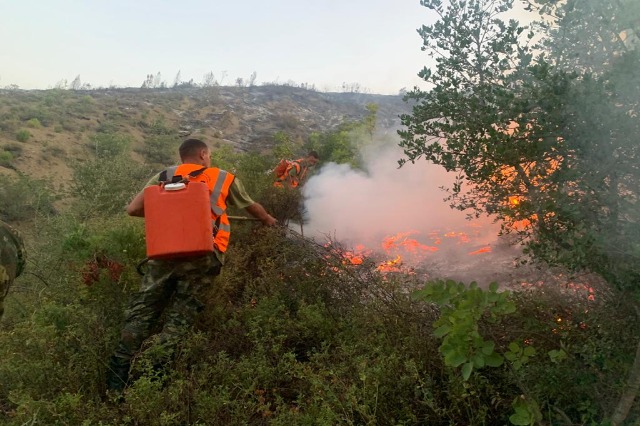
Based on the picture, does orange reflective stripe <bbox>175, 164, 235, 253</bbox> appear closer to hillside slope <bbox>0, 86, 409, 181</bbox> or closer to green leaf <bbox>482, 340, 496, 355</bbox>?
green leaf <bbox>482, 340, 496, 355</bbox>

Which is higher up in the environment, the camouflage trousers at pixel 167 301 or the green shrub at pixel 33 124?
the camouflage trousers at pixel 167 301

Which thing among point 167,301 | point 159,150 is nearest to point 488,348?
point 167,301

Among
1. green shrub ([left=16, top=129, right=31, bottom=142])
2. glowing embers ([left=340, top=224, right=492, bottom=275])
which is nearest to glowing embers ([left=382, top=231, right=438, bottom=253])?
glowing embers ([left=340, top=224, right=492, bottom=275])

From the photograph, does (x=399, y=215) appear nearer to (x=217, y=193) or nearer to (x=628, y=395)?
(x=217, y=193)

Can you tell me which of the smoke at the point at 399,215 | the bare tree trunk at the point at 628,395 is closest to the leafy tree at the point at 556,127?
the bare tree trunk at the point at 628,395

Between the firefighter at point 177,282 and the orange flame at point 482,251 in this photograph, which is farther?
the orange flame at point 482,251

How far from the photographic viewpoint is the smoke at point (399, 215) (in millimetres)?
6105

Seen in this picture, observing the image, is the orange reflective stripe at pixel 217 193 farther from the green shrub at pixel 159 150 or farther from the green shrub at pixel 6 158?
the green shrub at pixel 159 150

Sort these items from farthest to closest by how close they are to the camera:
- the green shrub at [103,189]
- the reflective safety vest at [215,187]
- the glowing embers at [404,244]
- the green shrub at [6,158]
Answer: the green shrub at [6,158] → the green shrub at [103,189] → the glowing embers at [404,244] → the reflective safety vest at [215,187]

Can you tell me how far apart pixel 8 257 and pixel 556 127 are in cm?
292

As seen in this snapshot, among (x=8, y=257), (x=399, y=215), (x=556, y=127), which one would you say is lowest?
(x=399, y=215)

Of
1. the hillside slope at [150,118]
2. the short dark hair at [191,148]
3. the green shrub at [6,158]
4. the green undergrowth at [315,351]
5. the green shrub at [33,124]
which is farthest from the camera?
the green shrub at [33,124]

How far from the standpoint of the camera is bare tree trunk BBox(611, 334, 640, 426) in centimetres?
189

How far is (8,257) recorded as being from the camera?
2439mm
